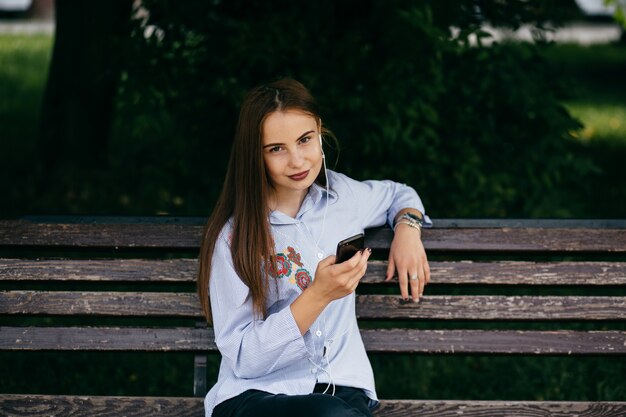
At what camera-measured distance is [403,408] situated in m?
3.12

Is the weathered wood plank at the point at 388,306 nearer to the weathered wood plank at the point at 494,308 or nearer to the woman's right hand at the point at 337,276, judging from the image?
the weathered wood plank at the point at 494,308

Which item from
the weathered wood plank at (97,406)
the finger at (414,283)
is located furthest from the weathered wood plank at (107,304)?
the finger at (414,283)

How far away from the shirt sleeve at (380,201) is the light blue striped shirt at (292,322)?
1cm

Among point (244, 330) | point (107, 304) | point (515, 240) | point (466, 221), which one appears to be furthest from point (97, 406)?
point (515, 240)

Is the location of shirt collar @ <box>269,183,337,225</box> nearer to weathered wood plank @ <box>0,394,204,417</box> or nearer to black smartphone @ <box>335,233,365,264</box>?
black smartphone @ <box>335,233,365,264</box>

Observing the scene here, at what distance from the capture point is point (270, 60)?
185 inches

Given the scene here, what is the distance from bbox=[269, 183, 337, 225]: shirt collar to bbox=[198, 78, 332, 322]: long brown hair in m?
0.07

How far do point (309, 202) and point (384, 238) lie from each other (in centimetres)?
38

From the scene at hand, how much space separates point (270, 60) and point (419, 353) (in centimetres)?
200

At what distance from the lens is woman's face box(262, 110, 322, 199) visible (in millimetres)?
2844

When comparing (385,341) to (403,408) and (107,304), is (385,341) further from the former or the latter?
(107,304)

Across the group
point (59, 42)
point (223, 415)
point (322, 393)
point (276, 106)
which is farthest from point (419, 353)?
point (59, 42)

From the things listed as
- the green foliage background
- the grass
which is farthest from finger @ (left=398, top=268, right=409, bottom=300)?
the grass

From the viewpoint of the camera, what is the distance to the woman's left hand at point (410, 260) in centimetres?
310
